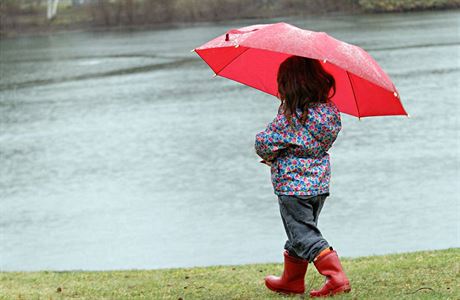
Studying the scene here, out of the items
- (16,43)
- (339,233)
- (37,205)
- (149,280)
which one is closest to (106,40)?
(16,43)

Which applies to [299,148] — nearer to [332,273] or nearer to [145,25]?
[332,273]

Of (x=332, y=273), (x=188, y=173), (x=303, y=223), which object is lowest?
(x=188, y=173)

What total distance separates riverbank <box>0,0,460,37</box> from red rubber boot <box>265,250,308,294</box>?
59.4 meters

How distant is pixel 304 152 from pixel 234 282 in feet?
7.01

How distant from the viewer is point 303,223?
17.5 feet

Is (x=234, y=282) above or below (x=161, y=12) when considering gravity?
above

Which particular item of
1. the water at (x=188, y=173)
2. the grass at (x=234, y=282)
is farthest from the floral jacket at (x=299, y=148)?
the water at (x=188, y=173)

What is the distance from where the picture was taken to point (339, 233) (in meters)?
12.4

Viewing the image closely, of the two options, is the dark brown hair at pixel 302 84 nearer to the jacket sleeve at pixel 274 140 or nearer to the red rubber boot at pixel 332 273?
the jacket sleeve at pixel 274 140

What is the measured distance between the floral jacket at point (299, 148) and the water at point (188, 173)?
19.7 ft

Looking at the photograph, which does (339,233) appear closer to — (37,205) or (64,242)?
(64,242)

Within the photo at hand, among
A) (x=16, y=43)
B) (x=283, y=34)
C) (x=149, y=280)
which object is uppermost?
(x=283, y=34)

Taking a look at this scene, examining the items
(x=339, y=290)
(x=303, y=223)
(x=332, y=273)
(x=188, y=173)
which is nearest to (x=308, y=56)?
(x=303, y=223)

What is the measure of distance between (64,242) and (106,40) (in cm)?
4416
